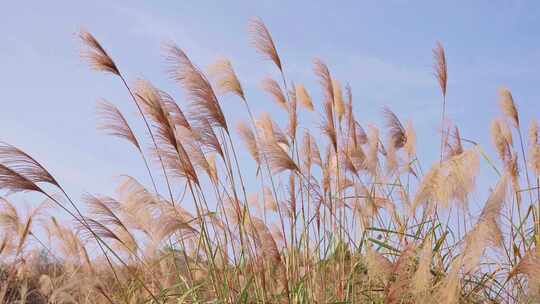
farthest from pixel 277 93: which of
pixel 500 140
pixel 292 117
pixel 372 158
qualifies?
pixel 500 140

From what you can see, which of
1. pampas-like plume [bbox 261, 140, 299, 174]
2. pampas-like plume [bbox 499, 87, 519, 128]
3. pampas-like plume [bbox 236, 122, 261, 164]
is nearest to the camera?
pampas-like plume [bbox 261, 140, 299, 174]

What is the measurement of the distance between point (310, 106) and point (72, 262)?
2.11 metres

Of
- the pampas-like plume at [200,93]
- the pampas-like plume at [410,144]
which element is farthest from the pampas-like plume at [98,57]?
the pampas-like plume at [410,144]

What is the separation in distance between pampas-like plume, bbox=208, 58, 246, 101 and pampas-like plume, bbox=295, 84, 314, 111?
96cm

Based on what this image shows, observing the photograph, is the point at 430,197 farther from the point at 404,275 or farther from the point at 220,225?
the point at 220,225

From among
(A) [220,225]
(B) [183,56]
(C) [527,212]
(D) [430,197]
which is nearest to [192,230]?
(A) [220,225]

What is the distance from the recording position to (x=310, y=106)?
4.46m

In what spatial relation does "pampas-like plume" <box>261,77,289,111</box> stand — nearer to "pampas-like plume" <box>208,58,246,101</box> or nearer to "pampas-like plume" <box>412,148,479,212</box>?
"pampas-like plume" <box>208,58,246,101</box>

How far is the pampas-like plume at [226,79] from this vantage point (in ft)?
11.6

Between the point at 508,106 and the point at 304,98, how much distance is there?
60.3 inches

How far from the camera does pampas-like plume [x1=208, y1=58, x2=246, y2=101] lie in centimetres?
355

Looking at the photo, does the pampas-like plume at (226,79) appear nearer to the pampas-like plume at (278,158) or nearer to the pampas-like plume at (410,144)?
the pampas-like plume at (278,158)

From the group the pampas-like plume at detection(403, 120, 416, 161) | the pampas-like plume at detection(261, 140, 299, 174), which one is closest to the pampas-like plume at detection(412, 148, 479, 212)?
the pampas-like plume at detection(261, 140, 299, 174)

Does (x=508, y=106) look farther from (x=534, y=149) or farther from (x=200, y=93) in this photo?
(x=200, y=93)
